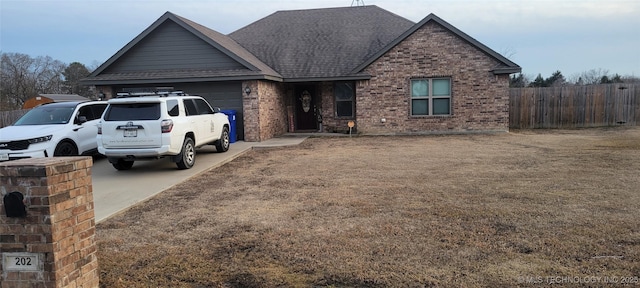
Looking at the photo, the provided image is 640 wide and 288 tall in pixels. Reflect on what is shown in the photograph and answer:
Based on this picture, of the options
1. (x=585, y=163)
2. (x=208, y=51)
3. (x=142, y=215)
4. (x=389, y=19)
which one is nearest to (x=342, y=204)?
(x=142, y=215)

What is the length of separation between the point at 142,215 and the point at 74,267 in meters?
2.86

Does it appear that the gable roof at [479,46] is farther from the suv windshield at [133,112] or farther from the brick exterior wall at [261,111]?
the suv windshield at [133,112]

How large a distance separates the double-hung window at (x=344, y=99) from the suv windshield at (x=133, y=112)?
33.7 ft

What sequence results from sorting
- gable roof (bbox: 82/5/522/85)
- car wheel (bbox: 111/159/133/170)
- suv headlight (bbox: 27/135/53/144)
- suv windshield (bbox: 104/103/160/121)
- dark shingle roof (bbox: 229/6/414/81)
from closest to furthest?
1. suv windshield (bbox: 104/103/160/121)
2. suv headlight (bbox: 27/135/53/144)
3. car wheel (bbox: 111/159/133/170)
4. gable roof (bbox: 82/5/522/85)
5. dark shingle roof (bbox: 229/6/414/81)

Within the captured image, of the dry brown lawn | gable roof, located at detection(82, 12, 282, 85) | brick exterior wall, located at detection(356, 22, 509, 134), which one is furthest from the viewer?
brick exterior wall, located at detection(356, 22, 509, 134)

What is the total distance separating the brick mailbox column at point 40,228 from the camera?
11.1ft

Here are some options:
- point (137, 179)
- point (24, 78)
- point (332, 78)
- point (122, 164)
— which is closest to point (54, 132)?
point (122, 164)

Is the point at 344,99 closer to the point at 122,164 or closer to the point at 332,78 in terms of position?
the point at 332,78

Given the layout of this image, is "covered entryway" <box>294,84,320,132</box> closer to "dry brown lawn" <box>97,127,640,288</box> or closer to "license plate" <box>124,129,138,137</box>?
"dry brown lawn" <box>97,127,640,288</box>

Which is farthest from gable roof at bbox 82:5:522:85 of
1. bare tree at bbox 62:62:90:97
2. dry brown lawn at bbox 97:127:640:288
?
bare tree at bbox 62:62:90:97

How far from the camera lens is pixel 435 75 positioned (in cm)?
1709

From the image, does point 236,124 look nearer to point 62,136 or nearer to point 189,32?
point 189,32

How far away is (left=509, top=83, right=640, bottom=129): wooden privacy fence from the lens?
63.9 ft

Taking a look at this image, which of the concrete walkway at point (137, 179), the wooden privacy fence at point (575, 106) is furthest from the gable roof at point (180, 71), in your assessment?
the wooden privacy fence at point (575, 106)
